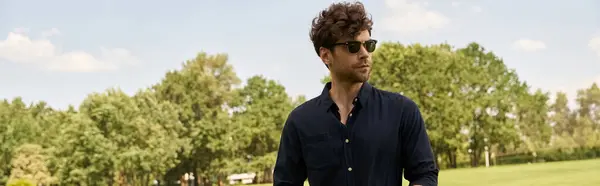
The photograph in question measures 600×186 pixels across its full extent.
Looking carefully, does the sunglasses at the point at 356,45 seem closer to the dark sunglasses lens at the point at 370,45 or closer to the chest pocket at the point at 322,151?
the dark sunglasses lens at the point at 370,45

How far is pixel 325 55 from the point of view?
3.85 m

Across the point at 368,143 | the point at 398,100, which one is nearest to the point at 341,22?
the point at 398,100

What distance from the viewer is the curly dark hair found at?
372 cm

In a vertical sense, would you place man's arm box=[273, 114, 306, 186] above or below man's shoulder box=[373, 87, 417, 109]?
below

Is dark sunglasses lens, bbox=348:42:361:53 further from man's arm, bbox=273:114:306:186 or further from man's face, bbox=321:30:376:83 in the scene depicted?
man's arm, bbox=273:114:306:186

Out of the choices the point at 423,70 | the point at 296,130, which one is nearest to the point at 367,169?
the point at 296,130

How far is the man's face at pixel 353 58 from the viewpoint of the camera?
12.1ft

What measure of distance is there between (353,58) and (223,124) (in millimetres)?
63607

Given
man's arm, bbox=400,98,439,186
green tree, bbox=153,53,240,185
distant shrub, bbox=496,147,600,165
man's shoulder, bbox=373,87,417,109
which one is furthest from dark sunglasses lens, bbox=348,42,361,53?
distant shrub, bbox=496,147,600,165

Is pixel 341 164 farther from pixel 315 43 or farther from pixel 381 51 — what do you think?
pixel 381 51

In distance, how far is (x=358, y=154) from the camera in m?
3.72

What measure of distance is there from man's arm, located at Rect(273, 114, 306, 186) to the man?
8cm

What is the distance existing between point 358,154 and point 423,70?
2741 inches

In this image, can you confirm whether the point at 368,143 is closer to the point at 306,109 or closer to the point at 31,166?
the point at 306,109
